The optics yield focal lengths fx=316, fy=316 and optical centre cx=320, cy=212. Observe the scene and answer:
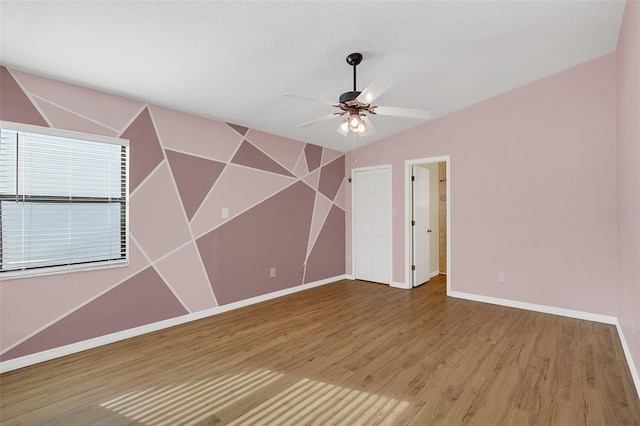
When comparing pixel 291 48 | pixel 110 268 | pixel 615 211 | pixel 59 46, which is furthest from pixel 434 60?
pixel 110 268

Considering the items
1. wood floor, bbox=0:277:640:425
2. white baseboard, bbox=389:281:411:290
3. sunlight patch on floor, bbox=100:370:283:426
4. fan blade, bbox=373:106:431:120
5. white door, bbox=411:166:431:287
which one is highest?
fan blade, bbox=373:106:431:120

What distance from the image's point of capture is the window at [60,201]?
2.65 m

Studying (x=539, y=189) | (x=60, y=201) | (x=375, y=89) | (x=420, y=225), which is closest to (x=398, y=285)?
(x=420, y=225)

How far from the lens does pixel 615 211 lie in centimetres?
355

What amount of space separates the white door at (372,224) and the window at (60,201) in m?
3.81

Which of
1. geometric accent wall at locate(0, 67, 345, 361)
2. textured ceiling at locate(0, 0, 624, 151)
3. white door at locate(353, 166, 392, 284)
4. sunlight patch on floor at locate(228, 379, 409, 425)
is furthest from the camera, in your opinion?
white door at locate(353, 166, 392, 284)

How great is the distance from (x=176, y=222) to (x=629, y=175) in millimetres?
4410

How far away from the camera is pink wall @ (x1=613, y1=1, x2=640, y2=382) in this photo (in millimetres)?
2291

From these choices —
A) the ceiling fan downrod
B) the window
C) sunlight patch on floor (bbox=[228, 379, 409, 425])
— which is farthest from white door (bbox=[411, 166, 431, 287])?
the window

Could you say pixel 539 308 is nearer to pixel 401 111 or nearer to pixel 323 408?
pixel 401 111

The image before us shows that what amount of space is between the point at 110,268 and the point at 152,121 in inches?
63.4

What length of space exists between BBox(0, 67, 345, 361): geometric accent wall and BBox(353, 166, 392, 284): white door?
0.78 m

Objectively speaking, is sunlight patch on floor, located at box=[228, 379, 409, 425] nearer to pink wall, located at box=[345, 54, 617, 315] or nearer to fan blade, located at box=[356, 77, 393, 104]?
fan blade, located at box=[356, 77, 393, 104]

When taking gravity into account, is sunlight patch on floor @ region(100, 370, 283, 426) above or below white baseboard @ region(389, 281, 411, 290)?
below
